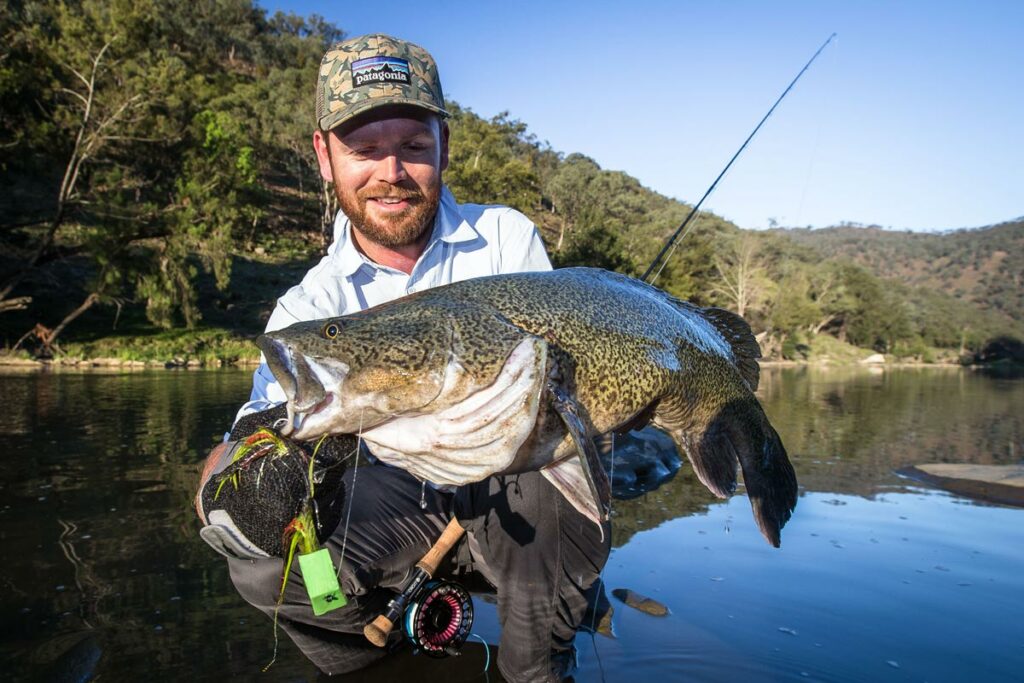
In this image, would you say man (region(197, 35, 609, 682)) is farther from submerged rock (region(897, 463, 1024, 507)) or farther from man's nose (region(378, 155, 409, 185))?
submerged rock (region(897, 463, 1024, 507))

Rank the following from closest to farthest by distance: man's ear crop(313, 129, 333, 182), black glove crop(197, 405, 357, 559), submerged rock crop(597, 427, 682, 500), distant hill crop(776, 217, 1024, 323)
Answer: black glove crop(197, 405, 357, 559)
man's ear crop(313, 129, 333, 182)
submerged rock crop(597, 427, 682, 500)
distant hill crop(776, 217, 1024, 323)

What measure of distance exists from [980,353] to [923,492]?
72061 mm

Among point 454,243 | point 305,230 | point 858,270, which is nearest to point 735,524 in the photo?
point 454,243

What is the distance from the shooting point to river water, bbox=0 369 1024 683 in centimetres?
286

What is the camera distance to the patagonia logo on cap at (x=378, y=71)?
2795 millimetres

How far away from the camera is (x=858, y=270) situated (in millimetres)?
66062

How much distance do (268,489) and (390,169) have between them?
1.52 metres

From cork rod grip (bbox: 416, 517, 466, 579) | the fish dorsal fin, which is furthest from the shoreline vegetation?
cork rod grip (bbox: 416, 517, 466, 579)

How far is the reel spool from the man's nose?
1.75m

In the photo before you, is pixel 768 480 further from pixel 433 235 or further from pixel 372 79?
pixel 372 79

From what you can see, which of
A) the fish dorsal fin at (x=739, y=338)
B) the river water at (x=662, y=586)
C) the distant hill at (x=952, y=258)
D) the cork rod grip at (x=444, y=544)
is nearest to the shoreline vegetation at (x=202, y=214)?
the fish dorsal fin at (x=739, y=338)

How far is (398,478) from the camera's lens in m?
2.92

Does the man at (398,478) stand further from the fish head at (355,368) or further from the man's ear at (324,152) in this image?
the fish head at (355,368)

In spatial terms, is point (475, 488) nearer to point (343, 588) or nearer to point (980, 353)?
point (343, 588)
